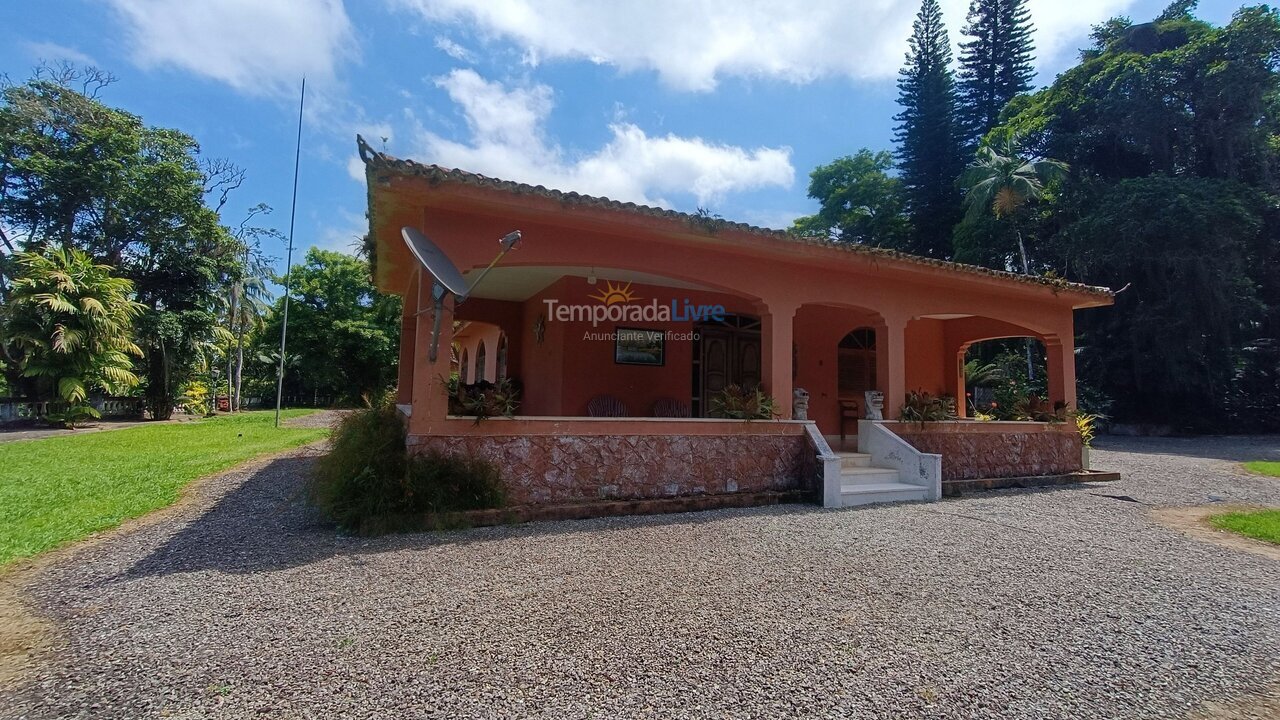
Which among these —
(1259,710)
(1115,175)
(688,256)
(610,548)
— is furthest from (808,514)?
(1115,175)

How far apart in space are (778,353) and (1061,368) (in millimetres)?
6573

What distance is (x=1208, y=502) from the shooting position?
8.25 metres

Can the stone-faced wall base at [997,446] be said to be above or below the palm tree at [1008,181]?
below

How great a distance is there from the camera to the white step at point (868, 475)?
7.86 metres

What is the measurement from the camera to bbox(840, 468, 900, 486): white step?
309 inches

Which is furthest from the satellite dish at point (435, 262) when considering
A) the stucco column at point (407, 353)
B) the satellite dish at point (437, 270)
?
the stucco column at point (407, 353)

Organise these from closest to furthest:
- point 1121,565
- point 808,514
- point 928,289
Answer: point 1121,565, point 808,514, point 928,289

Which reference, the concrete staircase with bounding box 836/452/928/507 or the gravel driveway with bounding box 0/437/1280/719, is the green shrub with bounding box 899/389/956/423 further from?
the gravel driveway with bounding box 0/437/1280/719

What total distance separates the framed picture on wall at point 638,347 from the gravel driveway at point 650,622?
3741 mm

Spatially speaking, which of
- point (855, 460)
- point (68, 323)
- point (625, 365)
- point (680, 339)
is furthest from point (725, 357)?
point (68, 323)

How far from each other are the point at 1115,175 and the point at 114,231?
135 ft

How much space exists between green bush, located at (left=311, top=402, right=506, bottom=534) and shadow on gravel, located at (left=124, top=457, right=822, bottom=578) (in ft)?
0.64

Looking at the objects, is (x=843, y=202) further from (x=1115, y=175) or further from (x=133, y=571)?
(x=133, y=571)

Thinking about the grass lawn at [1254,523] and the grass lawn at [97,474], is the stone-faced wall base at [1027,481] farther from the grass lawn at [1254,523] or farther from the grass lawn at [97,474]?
the grass lawn at [97,474]
